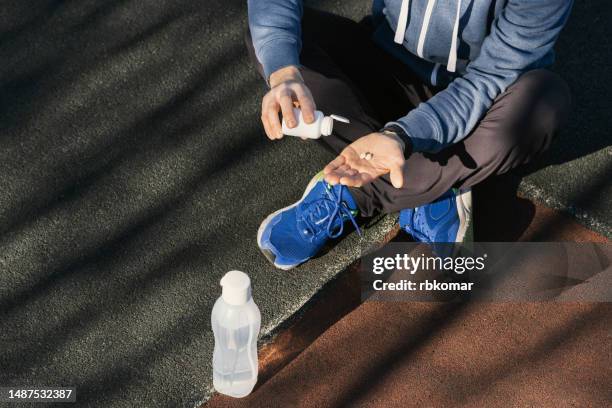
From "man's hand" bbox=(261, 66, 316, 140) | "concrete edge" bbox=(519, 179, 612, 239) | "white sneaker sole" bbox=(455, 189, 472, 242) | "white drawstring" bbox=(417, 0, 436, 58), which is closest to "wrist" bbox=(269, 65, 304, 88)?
"man's hand" bbox=(261, 66, 316, 140)

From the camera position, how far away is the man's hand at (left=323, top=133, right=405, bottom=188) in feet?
7.51

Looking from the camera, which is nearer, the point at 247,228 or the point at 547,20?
the point at 547,20

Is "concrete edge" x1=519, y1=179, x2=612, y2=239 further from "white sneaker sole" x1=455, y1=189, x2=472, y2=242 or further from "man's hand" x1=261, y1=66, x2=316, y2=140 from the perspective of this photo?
"man's hand" x1=261, y1=66, x2=316, y2=140

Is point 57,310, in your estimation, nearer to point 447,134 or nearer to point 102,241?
point 102,241

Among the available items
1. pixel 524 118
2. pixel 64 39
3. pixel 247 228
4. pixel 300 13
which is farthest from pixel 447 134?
pixel 64 39

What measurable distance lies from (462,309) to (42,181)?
5.43 feet

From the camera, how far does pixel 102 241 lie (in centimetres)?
294

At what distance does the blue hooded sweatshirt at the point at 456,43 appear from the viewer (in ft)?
7.82

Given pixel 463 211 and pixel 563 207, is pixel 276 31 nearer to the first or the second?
pixel 463 211

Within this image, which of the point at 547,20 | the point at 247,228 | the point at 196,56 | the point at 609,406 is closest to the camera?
the point at 547,20

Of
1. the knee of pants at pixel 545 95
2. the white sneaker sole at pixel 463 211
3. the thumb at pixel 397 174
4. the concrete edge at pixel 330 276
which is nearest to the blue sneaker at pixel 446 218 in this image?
the white sneaker sole at pixel 463 211

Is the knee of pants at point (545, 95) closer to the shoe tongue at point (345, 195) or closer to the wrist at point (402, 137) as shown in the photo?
the wrist at point (402, 137)

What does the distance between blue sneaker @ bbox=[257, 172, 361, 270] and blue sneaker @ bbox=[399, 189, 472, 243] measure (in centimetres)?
23

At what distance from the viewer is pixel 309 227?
283 centimetres
